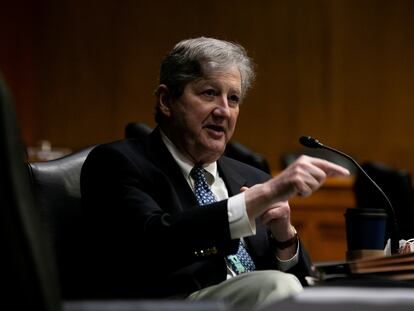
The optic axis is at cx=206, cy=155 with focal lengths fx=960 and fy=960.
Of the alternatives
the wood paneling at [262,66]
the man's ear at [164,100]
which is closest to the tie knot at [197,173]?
the man's ear at [164,100]

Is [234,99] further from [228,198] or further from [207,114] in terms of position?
[228,198]

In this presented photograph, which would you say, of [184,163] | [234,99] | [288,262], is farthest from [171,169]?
[288,262]

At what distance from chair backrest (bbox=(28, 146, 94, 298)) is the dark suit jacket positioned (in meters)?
0.05

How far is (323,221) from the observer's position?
6.70 meters

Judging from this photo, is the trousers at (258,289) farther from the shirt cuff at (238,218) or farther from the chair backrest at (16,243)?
the chair backrest at (16,243)

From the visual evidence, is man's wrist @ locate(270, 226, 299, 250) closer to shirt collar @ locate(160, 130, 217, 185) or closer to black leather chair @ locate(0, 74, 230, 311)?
shirt collar @ locate(160, 130, 217, 185)

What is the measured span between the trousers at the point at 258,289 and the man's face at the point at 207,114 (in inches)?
23.8

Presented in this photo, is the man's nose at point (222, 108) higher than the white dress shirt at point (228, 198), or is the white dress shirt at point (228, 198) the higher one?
the man's nose at point (222, 108)

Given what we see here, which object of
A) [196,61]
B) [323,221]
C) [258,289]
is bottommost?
[323,221]

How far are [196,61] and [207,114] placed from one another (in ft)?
0.57

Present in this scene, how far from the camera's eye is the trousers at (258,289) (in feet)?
7.93

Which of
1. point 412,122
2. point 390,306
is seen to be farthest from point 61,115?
point 390,306

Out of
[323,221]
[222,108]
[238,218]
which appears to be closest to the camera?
[238,218]

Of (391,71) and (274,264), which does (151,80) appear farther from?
(274,264)
